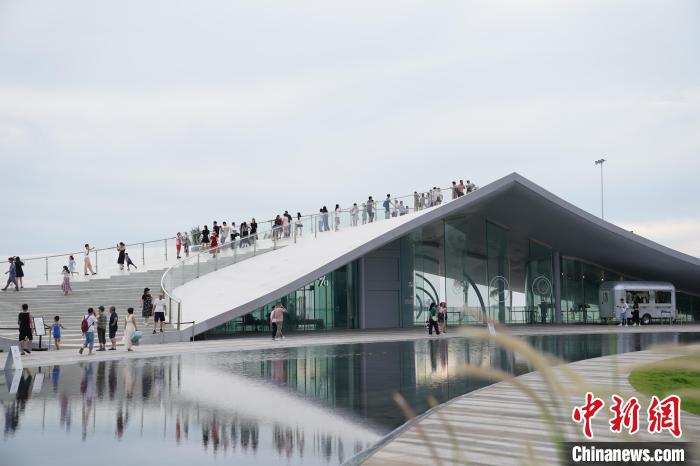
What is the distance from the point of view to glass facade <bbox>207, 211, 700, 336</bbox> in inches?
1142

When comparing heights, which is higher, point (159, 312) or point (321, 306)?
point (159, 312)

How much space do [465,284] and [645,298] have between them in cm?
921

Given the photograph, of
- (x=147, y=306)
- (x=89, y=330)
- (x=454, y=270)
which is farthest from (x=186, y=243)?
(x=89, y=330)

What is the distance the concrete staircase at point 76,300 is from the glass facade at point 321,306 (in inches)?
178

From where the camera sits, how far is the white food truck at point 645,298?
109 ft

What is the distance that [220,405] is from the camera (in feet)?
29.9

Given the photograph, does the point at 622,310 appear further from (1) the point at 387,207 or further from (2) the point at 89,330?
(2) the point at 89,330

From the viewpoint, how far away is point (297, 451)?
6.53m

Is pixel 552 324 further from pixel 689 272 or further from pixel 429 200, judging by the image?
pixel 429 200

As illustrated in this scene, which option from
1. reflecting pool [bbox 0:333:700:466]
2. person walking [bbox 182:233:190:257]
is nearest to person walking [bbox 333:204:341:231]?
person walking [bbox 182:233:190:257]

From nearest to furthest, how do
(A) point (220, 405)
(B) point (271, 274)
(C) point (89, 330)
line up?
(A) point (220, 405) < (C) point (89, 330) < (B) point (271, 274)

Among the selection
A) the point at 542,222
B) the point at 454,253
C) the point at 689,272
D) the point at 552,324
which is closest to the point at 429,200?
the point at 454,253

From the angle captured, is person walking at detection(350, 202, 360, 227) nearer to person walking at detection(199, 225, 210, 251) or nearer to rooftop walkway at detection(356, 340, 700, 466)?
person walking at detection(199, 225, 210, 251)

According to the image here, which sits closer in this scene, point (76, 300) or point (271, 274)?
point (76, 300)
